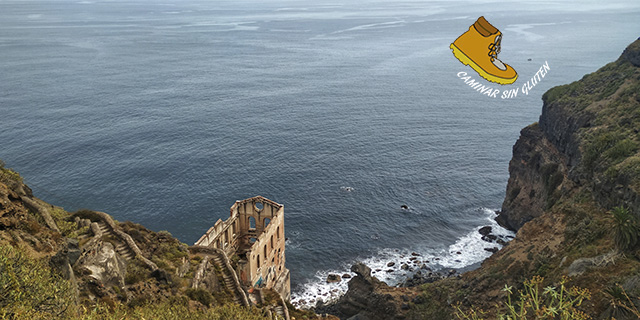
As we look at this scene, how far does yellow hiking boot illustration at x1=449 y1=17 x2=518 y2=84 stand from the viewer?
99.3 feet

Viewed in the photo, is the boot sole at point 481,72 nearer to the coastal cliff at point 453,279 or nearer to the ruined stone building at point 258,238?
the coastal cliff at point 453,279

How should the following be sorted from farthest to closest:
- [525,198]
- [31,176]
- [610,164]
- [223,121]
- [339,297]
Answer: [223,121]
[31,176]
[525,198]
[339,297]
[610,164]

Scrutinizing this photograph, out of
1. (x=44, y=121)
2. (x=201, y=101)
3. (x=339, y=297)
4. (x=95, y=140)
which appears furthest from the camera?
(x=201, y=101)

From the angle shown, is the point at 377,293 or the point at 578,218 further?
the point at 377,293

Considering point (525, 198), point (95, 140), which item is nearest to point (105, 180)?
point (95, 140)

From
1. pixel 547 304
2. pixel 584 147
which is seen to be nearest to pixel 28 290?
pixel 547 304

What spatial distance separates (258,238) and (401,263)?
39841mm

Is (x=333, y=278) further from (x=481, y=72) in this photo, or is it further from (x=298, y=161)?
(x=481, y=72)

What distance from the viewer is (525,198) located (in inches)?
4281

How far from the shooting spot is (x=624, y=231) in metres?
53.0

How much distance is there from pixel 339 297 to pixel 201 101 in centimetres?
11704

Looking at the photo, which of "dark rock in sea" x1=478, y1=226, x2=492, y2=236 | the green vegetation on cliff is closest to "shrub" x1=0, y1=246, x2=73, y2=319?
the green vegetation on cliff

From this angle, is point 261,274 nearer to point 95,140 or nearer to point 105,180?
point 105,180

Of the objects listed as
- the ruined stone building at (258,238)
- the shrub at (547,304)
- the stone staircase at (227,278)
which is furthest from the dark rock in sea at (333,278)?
the shrub at (547,304)
